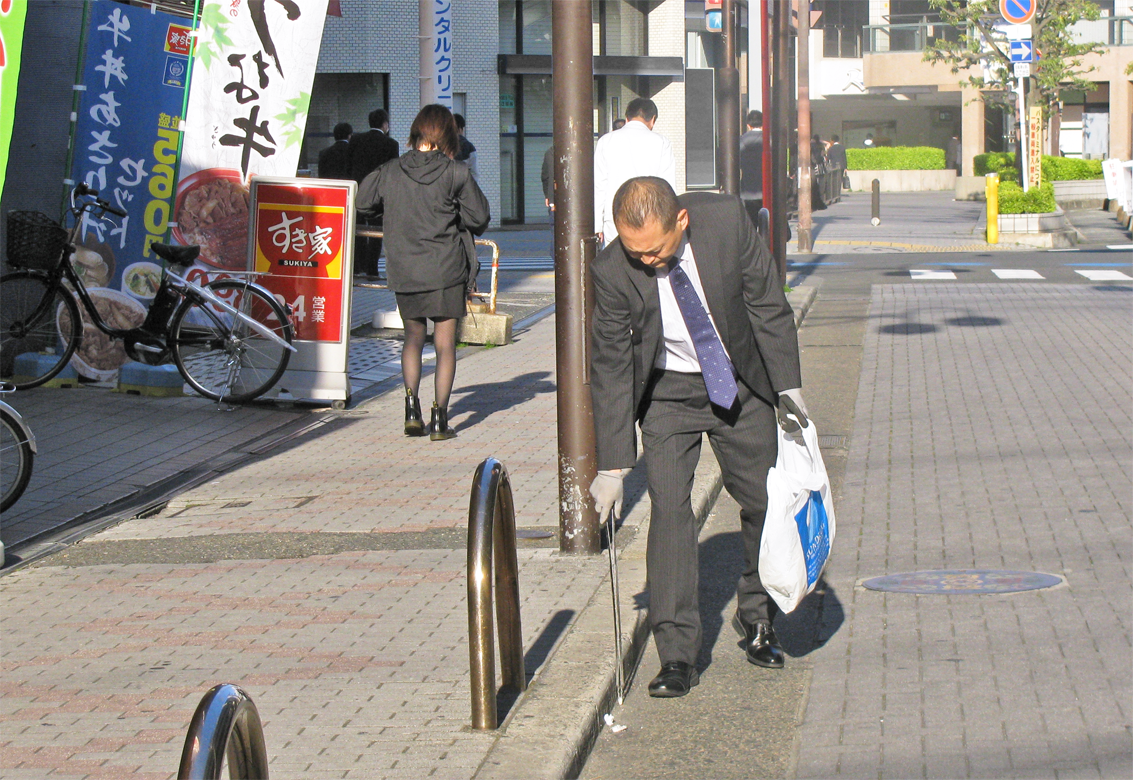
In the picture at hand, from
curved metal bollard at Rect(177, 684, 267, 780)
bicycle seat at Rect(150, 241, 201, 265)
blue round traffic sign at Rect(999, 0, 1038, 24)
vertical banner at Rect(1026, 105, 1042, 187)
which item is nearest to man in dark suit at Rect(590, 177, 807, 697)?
curved metal bollard at Rect(177, 684, 267, 780)

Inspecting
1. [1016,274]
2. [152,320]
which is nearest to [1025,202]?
[1016,274]

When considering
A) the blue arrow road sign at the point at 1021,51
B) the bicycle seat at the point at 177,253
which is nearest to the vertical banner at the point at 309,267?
the bicycle seat at the point at 177,253

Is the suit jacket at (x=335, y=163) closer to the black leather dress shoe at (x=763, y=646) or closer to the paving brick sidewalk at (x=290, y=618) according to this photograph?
the paving brick sidewalk at (x=290, y=618)

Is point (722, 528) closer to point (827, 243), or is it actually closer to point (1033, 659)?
point (1033, 659)

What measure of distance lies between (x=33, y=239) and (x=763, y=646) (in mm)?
6175

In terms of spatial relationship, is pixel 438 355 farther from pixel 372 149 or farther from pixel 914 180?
pixel 914 180

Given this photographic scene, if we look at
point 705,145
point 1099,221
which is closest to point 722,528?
point 1099,221

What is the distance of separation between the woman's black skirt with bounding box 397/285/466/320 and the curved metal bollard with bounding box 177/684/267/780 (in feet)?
18.8

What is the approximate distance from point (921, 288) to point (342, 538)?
12.9 meters

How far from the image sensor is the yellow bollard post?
2427cm

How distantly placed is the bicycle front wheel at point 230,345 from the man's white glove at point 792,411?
17.3 feet

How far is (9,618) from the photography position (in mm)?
5113

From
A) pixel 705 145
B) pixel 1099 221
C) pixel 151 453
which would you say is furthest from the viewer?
pixel 705 145

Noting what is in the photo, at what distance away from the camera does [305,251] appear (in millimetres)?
9281
